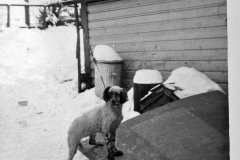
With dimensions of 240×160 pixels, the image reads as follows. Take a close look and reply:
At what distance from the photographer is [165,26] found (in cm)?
585

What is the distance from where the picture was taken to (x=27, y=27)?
13086 millimetres

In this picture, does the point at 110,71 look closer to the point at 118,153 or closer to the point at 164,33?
the point at 164,33

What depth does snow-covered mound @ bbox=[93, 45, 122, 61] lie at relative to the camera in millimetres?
6383

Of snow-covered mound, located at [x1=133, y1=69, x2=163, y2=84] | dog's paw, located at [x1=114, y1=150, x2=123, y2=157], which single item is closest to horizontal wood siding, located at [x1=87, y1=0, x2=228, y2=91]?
snow-covered mound, located at [x1=133, y1=69, x2=163, y2=84]

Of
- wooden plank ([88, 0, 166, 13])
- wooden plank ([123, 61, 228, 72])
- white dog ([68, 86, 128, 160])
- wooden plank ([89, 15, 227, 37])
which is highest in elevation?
wooden plank ([88, 0, 166, 13])

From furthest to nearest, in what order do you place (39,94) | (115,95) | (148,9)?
(39,94) → (148,9) → (115,95)

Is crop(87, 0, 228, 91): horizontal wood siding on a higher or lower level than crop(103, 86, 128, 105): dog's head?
higher

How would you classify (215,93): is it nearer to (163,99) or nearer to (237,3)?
(163,99)

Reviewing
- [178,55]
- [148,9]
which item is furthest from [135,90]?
[148,9]

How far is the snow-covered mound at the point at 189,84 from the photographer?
13.9 ft

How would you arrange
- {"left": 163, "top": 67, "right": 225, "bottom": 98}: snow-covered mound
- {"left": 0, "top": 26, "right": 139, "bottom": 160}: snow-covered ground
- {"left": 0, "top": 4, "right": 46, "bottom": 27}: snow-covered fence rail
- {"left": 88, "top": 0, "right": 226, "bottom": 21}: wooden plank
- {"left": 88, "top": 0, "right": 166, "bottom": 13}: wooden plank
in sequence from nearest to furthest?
{"left": 0, "top": 26, "right": 139, "bottom": 160}: snow-covered ground, {"left": 163, "top": 67, "right": 225, "bottom": 98}: snow-covered mound, {"left": 88, "top": 0, "right": 226, "bottom": 21}: wooden plank, {"left": 88, "top": 0, "right": 166, "bottom": 13}: wooden plank, {"left": 0, "top": 4, "right": 46, "bottom": 27}: snow-covered fence rail

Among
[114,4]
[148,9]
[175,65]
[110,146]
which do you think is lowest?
[110,146]

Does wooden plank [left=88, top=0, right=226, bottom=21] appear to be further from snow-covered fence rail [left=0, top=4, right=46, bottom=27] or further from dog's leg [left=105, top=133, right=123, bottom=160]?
snow-covered fence rail [left=0, top=4, right=46, bottom=27]

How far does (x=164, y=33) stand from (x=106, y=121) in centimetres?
382
